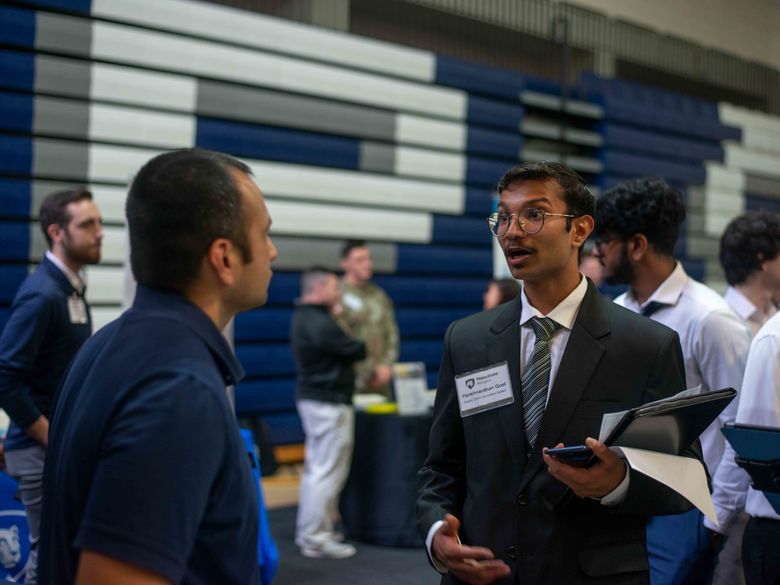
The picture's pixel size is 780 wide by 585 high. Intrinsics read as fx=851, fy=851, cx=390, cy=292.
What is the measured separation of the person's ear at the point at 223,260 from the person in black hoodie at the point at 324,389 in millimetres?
3455

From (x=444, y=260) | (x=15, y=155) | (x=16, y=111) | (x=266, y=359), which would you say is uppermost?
(x=16, y=111)

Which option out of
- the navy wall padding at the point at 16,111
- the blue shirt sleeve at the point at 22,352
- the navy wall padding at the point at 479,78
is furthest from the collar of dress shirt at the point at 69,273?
the navy wall padding at the point at 479,78

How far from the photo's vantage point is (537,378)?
1625 millimetres

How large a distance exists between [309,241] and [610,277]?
4.17 metres

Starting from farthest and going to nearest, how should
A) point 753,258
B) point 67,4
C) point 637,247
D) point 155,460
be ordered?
point 67,4 → point 753,258 → point 637,247 → point 155,460

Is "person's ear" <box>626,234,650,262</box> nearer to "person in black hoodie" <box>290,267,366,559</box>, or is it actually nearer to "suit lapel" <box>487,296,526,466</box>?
"suit lapel" <box>487,296,526,466</box>

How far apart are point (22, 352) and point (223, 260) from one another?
1911 millimetres

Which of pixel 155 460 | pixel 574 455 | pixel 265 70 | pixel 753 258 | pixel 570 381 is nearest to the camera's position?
pixel 155 460

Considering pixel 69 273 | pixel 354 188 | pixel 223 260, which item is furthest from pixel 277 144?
pixel 223 260

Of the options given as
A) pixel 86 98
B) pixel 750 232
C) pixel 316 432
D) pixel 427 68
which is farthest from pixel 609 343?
pixel 427 68

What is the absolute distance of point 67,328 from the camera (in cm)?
286

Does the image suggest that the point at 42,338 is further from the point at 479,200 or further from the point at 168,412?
the point at 479,200

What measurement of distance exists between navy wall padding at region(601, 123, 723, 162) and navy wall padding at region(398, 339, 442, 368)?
2823 mm

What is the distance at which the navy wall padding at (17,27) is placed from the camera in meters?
4.89
